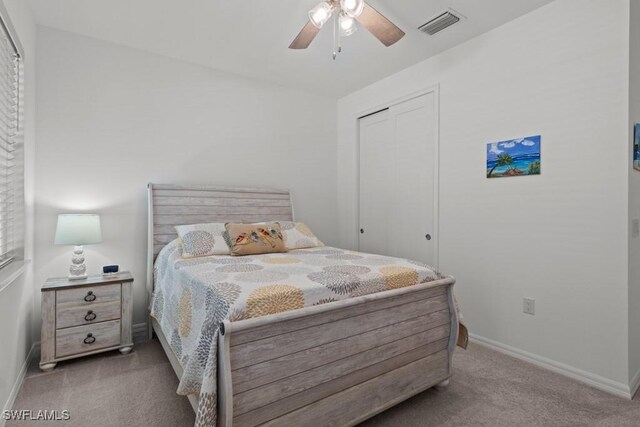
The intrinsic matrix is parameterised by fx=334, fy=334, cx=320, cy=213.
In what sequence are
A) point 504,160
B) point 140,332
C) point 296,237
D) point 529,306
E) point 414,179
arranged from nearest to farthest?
point 529,306 → point 504,160 → point 140,332 → point 296,237 → point 414,179

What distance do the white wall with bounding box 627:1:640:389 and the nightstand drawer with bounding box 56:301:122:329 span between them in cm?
351

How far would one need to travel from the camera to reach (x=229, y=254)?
273cm

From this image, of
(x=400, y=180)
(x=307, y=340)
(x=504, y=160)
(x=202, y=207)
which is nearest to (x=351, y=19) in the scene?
(x=504, y=160)

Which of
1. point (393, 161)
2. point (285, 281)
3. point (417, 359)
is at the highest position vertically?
point (393, 161)

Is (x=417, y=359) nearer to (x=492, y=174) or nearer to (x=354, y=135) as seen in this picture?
(x=492, y=174)

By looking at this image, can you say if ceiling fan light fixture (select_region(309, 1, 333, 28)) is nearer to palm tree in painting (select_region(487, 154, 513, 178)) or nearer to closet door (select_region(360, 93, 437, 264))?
closet door (select_region(360, 93, 437, 264))

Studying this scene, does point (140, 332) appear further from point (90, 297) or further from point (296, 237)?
point (296, 237)

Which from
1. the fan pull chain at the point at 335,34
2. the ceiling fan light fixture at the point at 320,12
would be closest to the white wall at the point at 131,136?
the fan pull chain at the point at 335,34

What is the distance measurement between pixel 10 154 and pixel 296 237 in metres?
2.09

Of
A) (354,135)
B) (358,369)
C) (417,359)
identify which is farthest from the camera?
(354,135)

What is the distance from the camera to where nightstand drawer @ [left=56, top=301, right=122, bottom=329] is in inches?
92.0

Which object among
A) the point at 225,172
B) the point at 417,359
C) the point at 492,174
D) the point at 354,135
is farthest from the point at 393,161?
the point at 417,359

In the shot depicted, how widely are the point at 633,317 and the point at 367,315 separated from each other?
179 cm

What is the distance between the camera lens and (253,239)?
275 cm
